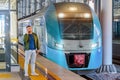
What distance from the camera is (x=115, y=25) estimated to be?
1003 inches

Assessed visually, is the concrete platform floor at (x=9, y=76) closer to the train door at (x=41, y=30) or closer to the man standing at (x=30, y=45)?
the man standing at (x=30, y=45)

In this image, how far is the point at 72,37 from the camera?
45.3 ft

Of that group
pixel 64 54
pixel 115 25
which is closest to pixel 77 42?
pixel 64 54

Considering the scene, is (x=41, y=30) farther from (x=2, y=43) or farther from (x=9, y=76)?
(x=9, y=76)

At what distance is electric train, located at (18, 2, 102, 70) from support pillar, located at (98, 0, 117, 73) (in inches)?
22.5

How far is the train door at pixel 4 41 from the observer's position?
12.3 meters

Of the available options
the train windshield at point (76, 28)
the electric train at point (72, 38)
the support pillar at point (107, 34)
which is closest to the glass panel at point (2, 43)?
the electric train at point (72, 38)

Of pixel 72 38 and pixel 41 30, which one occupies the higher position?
pixel 41 30

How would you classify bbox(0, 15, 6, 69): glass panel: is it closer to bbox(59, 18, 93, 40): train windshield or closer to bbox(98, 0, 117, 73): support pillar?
bbox(59, 18, 93, 40): train windshield

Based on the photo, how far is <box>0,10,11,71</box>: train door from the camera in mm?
12266

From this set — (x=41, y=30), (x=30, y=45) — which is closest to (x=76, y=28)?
(x=41, y=30)

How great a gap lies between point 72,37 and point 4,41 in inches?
117

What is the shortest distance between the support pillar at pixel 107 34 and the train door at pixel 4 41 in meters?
4.52

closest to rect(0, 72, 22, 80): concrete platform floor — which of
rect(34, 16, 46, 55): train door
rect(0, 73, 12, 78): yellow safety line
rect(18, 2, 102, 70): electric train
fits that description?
rect(0, 73, 12, 78): yellow safety line
